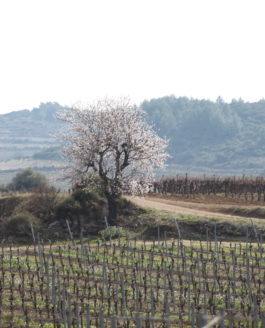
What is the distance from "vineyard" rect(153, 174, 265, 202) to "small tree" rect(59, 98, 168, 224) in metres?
18.7

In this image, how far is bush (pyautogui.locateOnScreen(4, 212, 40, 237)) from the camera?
36125 millimetres

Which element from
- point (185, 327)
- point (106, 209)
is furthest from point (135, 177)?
point (185, 327)

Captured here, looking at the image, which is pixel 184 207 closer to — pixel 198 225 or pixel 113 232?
pixel 198 225

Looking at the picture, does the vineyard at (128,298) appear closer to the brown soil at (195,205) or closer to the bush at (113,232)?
the bush at (113,232)

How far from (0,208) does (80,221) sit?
6017 millimetres

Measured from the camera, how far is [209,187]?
59438 mm

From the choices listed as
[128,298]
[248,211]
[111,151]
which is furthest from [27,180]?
[128,298]

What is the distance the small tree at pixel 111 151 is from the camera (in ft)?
124

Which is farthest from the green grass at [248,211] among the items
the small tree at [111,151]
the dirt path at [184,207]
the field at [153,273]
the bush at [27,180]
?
the bush at [27,180]

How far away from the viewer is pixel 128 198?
136 ft

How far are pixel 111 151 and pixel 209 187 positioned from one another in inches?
903

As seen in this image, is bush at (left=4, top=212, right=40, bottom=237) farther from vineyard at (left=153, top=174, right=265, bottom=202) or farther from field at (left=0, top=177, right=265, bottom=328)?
vineyard at (left=153, top=174, right=265, bottom=202)

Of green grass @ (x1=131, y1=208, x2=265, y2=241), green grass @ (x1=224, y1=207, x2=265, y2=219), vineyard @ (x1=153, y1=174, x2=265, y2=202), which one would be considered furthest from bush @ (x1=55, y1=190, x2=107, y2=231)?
vineyard @ (x1=153, y1=174, x2=265, y2=202)

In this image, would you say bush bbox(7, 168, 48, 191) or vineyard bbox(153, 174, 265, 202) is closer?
vineyard bbox(153, 174, 265, 202)
